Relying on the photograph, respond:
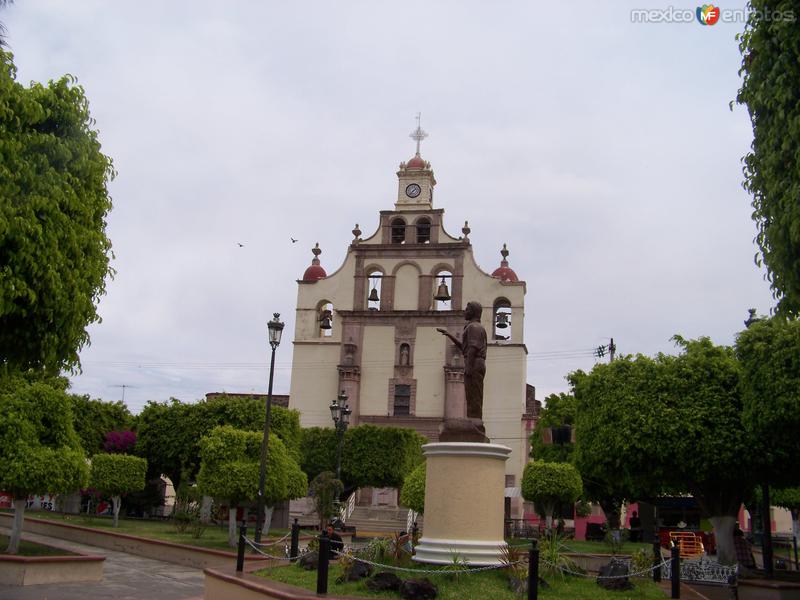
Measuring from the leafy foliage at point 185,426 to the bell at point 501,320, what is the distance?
44.3ft

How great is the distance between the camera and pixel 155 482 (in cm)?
3603

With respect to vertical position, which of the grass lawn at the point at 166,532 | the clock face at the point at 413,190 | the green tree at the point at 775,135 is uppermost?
the clock face at the point at 413,190

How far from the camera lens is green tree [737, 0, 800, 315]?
8.58 metres

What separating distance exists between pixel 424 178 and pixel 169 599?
32790mm

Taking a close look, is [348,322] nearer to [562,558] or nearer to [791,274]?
[562,558]

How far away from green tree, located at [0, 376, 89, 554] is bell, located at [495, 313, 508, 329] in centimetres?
2665

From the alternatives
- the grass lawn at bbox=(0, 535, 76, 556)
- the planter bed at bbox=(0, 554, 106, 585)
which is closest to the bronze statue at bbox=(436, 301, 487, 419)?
the planter bed at bbox=(0, 554, 106, 585)

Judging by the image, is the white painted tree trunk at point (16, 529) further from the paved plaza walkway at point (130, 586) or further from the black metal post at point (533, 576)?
the black metal post at point (533, 576)

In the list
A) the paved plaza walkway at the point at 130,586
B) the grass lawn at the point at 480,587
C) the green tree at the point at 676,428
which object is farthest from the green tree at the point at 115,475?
the grass lawn at the point at 480,587

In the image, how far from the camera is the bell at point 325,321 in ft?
144

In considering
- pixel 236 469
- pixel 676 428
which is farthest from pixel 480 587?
pixel 236 469

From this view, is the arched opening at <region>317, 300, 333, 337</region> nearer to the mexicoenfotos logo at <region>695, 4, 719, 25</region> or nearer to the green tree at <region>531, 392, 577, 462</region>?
the green tree at <region>531, 392, 577, 462</region>

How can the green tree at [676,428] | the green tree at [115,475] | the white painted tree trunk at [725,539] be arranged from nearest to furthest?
the green tree at [676,428] → the white painted tree trunk at [725,539] → the green tree at [115,475]

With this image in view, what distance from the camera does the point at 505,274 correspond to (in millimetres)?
43281
